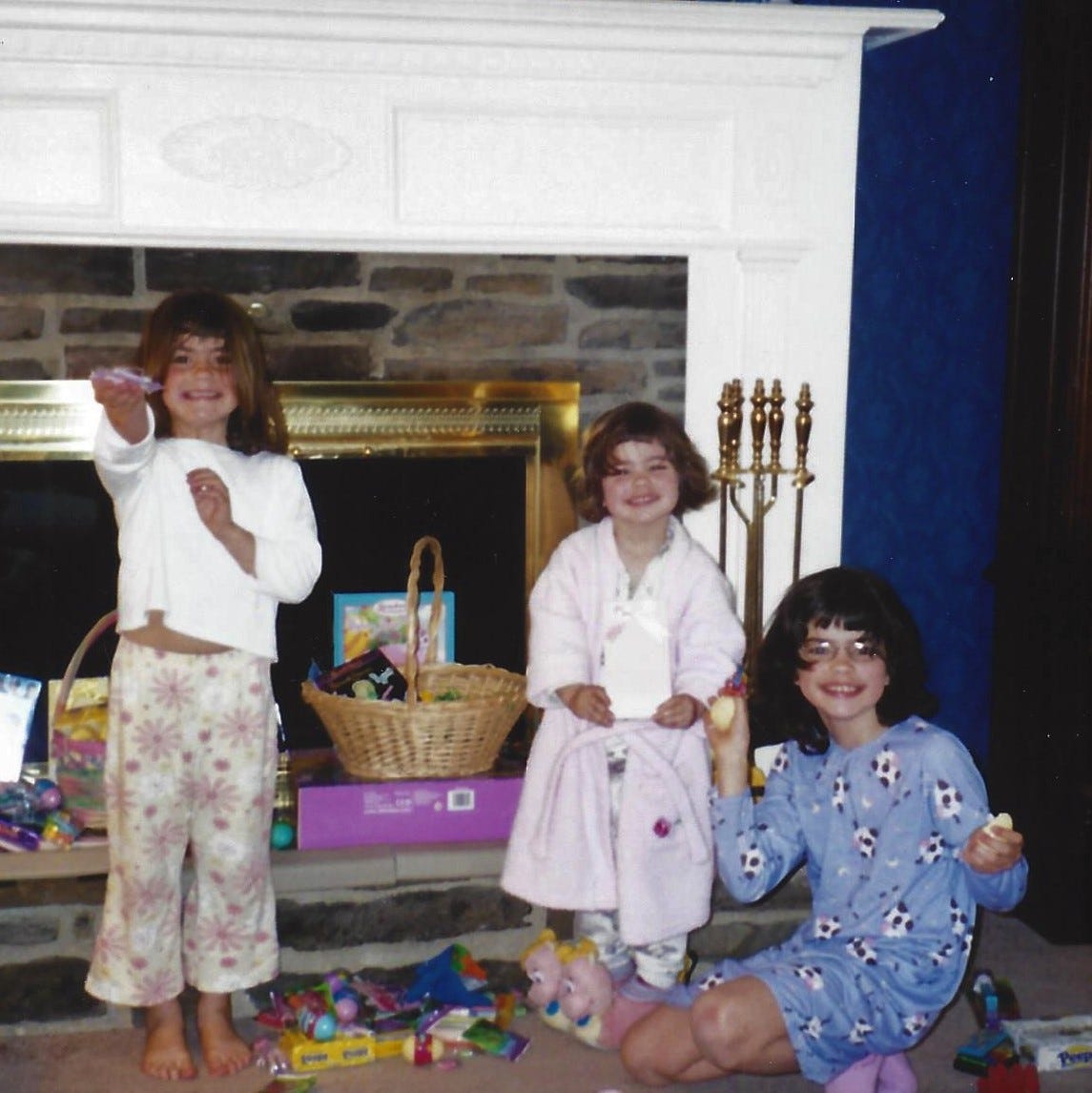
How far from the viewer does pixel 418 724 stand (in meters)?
2.34

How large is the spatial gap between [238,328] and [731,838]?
1.12 m

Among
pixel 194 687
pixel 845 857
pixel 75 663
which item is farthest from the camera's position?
pixel 75 663

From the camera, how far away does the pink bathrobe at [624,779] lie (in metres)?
2.08

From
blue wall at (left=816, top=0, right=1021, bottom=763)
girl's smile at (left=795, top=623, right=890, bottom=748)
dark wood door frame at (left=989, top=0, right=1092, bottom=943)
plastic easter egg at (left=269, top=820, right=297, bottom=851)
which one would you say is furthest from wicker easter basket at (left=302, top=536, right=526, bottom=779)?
dark wood door frame at (left=989, top=0, right=1092, bottom=943)

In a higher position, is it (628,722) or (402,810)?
(628,722)

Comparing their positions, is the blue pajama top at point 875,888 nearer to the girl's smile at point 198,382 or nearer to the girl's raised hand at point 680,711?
the girl's raised hand at point 680,711

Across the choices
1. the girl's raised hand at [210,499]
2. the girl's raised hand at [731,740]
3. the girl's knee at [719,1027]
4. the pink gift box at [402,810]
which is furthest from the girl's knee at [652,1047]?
the girl's raised hand at [210,499]

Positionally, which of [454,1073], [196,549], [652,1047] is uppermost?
[196,549]

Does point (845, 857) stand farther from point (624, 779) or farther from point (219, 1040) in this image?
point (219, 1040)

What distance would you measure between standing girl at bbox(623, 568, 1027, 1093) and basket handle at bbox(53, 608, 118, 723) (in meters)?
1.13

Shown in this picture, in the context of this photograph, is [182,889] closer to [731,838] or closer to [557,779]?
[557,779]

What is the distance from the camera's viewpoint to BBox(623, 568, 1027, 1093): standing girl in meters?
1.79

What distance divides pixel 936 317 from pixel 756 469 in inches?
24.9

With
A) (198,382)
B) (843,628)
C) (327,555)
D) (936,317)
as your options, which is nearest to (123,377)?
(198,382)
